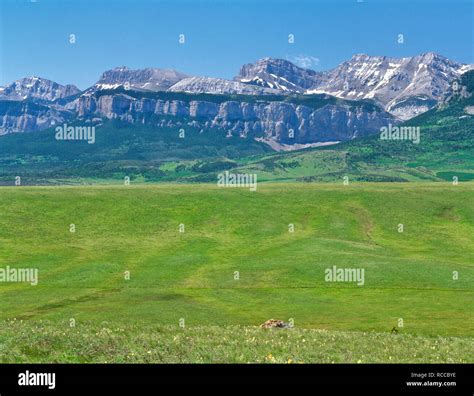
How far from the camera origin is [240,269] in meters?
98.6

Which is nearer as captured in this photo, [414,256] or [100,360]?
[100,360]

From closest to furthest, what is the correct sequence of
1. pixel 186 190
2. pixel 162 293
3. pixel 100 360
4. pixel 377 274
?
pixel 100 360
pixel 162 293
pixel 377 274
pixel 186 190

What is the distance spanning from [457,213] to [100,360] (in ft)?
471

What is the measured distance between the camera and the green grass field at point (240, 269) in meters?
35.8

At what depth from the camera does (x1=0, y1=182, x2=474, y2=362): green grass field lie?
117 feet

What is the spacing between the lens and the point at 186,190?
180375 mm
